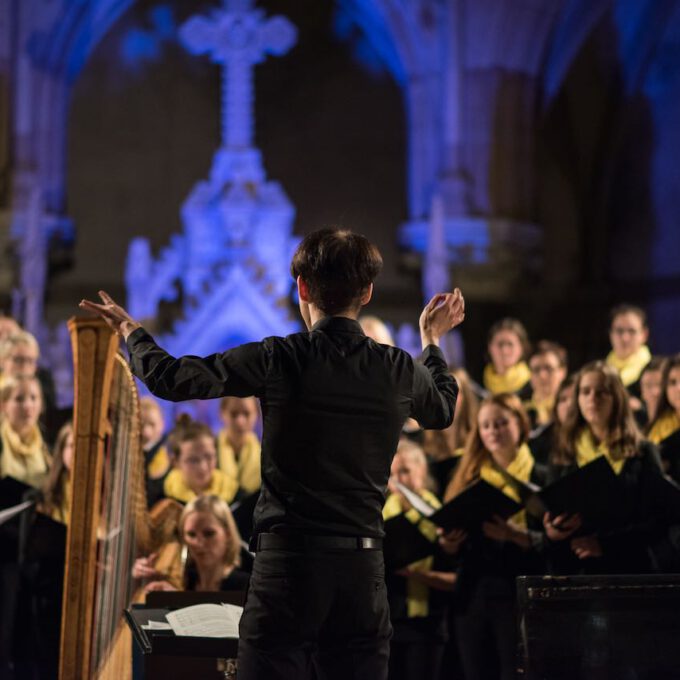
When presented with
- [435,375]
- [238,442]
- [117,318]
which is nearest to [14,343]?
[238,442]

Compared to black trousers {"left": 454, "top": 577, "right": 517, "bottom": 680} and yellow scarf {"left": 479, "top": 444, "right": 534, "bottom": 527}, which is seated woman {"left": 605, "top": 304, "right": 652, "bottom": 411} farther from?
black trousers {"left": 454, "top": 577, "right": 517, "bottom": 680}

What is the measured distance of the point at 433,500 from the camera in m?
4.21

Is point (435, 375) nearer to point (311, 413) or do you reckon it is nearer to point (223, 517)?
point (311, 413)

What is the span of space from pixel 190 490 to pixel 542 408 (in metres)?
1.80

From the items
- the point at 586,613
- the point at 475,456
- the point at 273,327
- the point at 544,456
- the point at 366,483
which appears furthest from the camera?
the point at 273,327

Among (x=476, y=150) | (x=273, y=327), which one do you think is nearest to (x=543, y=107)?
(x=476, y=150)

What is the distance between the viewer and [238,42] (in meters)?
9.85

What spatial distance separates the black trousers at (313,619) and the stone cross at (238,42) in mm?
8053

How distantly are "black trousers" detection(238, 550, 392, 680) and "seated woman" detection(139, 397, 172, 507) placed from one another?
245cm

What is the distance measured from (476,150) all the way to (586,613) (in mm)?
7814

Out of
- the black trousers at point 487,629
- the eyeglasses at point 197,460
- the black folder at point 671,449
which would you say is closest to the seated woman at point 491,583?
the black trousers at point 487,629

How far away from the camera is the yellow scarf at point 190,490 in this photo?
14.7 feet

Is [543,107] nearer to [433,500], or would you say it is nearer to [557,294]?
[557,294]

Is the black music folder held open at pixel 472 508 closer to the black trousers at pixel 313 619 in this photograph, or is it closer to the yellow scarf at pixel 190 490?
the yellow scarf at pixel 190 490
